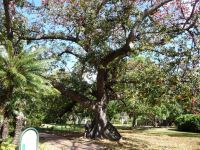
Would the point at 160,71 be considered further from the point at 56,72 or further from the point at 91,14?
the point at 56,72

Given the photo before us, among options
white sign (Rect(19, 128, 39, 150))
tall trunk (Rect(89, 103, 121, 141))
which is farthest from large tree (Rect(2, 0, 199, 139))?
white sign (Rect(19, 128, 39, 150))

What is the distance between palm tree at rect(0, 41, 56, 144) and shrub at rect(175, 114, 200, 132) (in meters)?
23.4

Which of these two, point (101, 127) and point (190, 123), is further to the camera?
point (190, 123)

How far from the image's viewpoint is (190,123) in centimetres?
3309

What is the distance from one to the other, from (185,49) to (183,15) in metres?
1.51

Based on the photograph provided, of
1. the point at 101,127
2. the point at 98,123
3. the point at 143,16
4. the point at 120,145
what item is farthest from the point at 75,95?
the point at 143,16

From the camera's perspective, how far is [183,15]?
16047mm

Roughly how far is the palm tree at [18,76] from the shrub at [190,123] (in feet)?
76.8

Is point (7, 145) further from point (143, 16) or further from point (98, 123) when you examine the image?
point (98, 123)

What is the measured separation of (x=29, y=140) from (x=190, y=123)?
97.1ft

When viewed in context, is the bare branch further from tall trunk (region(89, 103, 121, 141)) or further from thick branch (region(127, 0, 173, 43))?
thick branch (region(127, 0, 173, 43))

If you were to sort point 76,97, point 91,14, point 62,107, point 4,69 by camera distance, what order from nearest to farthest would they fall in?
point 4,69, point 91,14, point 76,97, point 62,107

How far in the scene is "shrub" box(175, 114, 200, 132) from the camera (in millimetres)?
31983

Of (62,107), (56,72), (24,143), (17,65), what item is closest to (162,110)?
(62,107)
